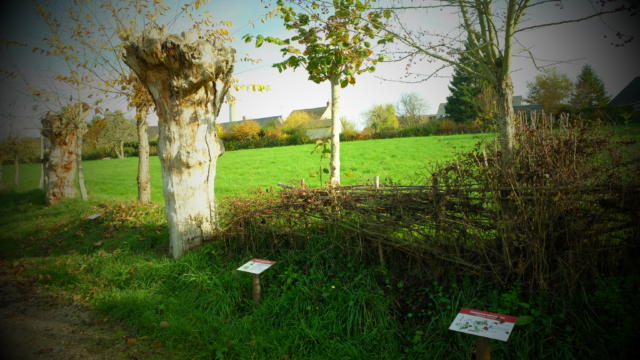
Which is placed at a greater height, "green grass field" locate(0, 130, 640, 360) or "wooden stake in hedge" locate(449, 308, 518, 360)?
"wooden stake in hedge" locate(449, 308, 518, 360)

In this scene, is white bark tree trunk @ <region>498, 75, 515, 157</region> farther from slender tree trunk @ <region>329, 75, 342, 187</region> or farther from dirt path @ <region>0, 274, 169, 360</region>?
dirt path @ <region>0, 274, 169, 360</region>

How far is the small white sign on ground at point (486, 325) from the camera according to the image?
223 centimetres

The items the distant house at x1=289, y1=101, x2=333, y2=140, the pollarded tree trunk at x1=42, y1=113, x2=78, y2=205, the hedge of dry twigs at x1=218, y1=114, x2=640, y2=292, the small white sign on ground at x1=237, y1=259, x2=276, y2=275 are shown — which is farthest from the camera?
the distant house at x1=289, y1=101, x2=333, y2=140

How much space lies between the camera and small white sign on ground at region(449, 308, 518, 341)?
2229 mm

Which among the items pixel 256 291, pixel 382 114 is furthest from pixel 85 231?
pixel 382 114

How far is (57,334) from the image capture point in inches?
154

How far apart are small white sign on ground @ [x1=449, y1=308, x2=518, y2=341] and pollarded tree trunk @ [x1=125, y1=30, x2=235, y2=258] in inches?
167

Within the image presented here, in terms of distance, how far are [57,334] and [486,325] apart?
15.3 feet

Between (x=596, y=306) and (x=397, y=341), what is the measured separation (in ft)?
5.54

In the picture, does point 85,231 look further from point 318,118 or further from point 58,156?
point 318,118

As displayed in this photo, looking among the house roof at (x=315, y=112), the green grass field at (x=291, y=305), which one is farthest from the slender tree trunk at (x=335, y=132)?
the house roof at (x=315, y=112)

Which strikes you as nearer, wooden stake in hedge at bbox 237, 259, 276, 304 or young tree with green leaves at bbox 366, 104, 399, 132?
wooden stake in hedge at bbox 237, 259, 276, 304

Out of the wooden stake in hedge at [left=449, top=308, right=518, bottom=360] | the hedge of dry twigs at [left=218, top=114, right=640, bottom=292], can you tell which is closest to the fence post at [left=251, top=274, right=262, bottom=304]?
the hedge of dry twigs at [left=218, top=114, right=640, bottom=292]

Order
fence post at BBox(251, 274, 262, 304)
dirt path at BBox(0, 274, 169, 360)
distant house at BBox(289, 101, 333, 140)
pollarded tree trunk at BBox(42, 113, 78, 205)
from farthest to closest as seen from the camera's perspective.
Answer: distant house at BBox(289, 101, 333, 140) → pollarded tree trunk at BBox(42, 113, 78, 205) → fence post at BBox(251, 274, 262, 304) → dirt path at BBox(0, 274, 169, 360)
